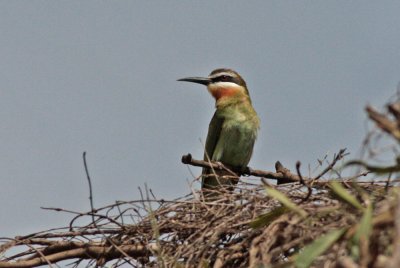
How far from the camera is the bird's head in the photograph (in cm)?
702

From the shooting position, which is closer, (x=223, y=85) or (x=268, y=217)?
(x=268, y=217)

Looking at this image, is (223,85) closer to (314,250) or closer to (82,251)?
(82,251)

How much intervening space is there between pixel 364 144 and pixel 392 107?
0.18 m

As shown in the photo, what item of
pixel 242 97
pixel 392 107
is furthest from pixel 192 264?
pixel 242 97

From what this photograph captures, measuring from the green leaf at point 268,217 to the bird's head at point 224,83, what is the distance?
4437 millimetres

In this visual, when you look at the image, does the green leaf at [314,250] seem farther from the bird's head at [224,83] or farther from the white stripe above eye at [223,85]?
the white stripe above eye at [223,85]

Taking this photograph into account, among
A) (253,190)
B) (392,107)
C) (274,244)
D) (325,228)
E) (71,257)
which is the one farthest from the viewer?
(71,257)

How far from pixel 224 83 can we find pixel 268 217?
472 cm

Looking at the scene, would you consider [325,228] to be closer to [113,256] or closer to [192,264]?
[192,264]

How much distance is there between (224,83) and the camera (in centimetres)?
714

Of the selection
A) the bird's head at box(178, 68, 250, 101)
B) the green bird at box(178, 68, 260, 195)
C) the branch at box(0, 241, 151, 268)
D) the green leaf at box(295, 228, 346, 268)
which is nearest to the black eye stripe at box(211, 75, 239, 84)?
the bird's head at box(178, 68, 250, 101)

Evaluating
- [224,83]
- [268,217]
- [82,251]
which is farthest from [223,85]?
[268,217]

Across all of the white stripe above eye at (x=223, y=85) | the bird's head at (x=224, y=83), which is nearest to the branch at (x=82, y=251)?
the bird's head at (x=224, y=83)

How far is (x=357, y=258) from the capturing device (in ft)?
6.03
